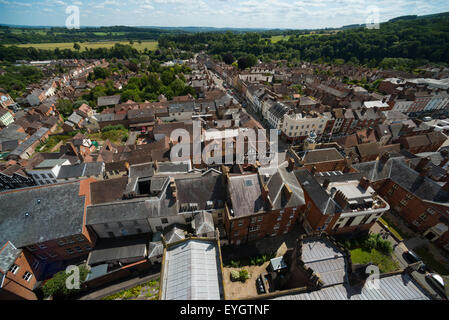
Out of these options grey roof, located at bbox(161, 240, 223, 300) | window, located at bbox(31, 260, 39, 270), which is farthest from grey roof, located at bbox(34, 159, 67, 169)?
grey roof, located at bbox(161, 240, 223, 300)

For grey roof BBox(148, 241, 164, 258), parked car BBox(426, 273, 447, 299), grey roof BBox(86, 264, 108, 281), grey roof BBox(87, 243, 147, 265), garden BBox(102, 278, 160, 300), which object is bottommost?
garden BBox(102, 278, 160, 300)

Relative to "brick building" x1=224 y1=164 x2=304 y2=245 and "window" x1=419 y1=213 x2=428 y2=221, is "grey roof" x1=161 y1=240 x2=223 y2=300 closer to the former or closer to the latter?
"brick building" x1=224 y1=164 x2=304 y2=245

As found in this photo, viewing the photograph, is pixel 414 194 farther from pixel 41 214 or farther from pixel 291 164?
pixel 41 214

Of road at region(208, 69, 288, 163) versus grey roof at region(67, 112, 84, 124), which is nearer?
road at region(208, 69, 288, 163)

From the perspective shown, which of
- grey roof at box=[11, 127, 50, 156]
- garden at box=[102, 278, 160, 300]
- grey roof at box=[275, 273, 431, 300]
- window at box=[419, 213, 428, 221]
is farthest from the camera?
grey roof at box=[11, 127, 50, 156]

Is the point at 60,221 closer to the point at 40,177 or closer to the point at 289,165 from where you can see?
the point at 40,177
